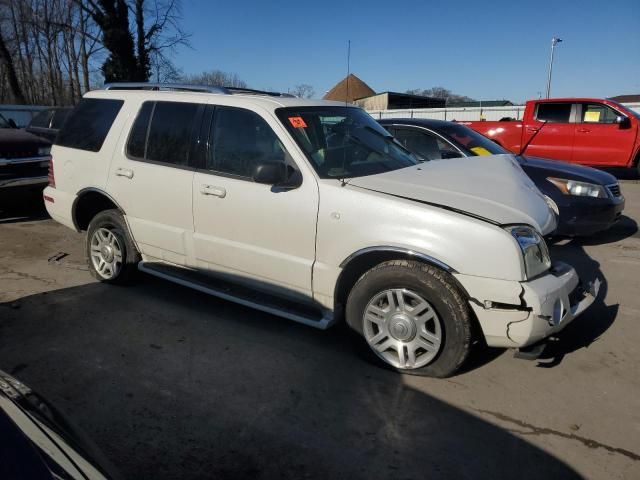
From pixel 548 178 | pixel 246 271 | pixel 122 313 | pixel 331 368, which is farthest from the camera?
pixel 548 178

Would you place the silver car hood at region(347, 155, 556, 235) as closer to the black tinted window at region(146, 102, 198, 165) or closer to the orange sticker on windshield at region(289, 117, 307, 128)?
the orange sticker on windshield at region(289, 117, 307, 128)

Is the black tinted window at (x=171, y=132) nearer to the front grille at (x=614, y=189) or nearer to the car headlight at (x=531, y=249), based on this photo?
the car headlight at (x=531, y=249)

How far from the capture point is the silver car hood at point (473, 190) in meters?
3.04

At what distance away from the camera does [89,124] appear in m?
4.81

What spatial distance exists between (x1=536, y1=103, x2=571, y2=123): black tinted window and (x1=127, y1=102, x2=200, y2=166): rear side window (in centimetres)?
988

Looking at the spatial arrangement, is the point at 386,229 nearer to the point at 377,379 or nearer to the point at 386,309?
the point at 386,309

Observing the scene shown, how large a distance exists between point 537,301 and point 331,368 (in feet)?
4.66

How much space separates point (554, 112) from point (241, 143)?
33.3ft

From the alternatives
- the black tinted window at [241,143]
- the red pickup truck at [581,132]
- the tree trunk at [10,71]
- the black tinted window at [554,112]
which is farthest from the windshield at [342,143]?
the tree trunk at [10,71]

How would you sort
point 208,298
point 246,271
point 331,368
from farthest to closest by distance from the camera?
point 208,298 → point 246,271 → point 331,368

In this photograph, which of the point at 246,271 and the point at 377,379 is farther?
the point at 246,271

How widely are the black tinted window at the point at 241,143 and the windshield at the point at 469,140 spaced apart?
311 cm

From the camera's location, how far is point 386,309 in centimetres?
320

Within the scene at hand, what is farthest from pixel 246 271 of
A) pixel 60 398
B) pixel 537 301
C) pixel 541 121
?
pixel 541 121
